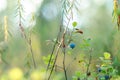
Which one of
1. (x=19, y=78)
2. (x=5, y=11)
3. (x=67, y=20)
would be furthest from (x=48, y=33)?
(x=19, y=78)

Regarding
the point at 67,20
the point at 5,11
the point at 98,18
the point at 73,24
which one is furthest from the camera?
the point at 98,18

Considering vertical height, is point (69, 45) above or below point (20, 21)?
below

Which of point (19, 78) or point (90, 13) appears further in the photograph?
point (90, 13)

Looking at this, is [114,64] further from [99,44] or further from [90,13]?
[90,13]

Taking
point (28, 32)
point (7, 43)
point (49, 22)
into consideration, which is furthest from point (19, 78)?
point (49, 22)

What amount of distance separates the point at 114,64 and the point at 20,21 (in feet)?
1.87

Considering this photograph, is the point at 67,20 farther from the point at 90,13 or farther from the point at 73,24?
the point at 90,13

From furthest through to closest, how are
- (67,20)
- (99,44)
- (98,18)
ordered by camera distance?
(98,18)
(99,44)
(67,20)

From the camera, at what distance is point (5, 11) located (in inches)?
77.3

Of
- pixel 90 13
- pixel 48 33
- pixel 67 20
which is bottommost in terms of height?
pixel 48 33

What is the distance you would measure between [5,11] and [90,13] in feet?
3.38

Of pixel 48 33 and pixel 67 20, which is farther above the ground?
pixel 67 20

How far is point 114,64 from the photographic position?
1.80m

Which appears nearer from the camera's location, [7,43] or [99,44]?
[7,43]
